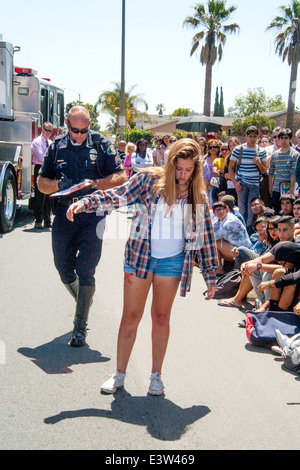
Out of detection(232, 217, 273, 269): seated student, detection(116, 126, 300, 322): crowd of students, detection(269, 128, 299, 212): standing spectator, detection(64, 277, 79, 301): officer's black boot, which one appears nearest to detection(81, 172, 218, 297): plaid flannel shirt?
detection(64, 277, 79, 301): officer's black boot

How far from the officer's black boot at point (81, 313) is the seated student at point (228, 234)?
2966mm

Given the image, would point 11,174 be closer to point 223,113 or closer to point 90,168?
point 90,168

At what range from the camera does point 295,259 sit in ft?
17.2

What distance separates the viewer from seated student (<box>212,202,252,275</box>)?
7172 mm

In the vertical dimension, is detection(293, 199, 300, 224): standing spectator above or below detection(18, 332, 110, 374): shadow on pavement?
above

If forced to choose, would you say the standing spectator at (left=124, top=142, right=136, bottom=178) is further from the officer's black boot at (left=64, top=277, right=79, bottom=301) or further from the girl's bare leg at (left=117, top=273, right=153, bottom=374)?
the girl's bare leg at (left=117, top=273, right=153, bottom=374)

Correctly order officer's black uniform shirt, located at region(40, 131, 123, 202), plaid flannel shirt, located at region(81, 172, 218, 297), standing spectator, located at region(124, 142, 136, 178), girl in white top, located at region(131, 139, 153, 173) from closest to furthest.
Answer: plaid flannel shirt, located at region(81, 172, 218, 297) < officer's black uniform shirt, located at region(40, 131, 123, 202) < girl in white top, located at region(131, 139, 153, 173) < standing spectator, located at region(124, 142, 136, 178)

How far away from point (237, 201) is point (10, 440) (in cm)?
773

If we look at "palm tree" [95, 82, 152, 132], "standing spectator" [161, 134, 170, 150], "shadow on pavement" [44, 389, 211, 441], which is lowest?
"shadow on pavement" [44, 389, 211, 441]

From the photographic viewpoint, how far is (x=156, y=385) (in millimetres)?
3756

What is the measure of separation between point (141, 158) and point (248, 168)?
439 centimetres

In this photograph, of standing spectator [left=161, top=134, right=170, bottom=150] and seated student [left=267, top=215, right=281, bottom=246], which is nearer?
seated student [left=267, top=215, right=281, bottom=246]

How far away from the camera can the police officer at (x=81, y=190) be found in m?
4.59

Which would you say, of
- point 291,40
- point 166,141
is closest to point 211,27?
point 291,40
